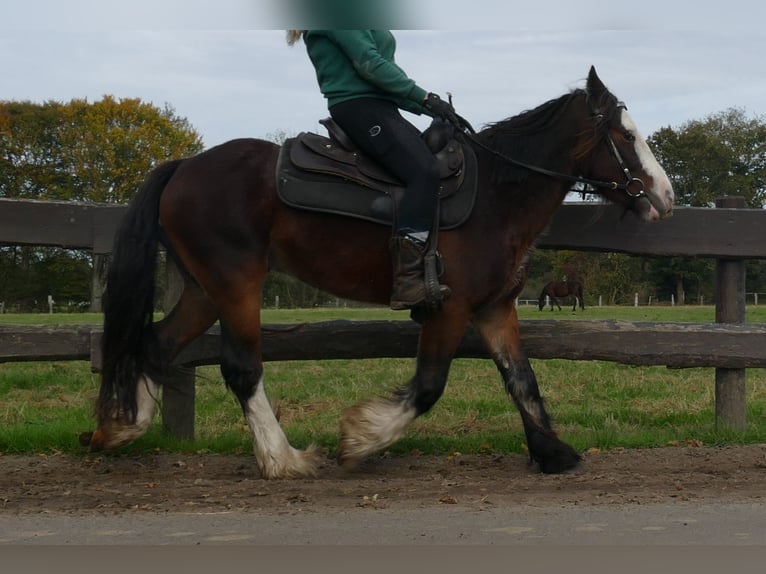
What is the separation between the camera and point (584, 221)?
641cm

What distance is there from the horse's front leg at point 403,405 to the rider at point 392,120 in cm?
23

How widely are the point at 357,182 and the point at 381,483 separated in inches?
70.2

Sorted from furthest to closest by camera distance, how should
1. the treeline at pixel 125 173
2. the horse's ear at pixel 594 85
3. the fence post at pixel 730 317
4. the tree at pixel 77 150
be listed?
the tree at pixel 77 150 → the treeline at pixel 125 173 → the fence post at pixel 730 317 → the horse's ear at pixel 594 85

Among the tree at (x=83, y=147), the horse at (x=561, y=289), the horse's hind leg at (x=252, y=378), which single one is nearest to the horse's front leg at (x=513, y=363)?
the horse's hind leg at (x=252, y=378)

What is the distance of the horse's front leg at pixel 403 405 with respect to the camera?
517cm

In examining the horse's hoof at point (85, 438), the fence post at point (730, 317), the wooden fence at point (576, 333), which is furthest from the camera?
the fence post at point (730, 317)

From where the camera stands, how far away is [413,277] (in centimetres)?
512

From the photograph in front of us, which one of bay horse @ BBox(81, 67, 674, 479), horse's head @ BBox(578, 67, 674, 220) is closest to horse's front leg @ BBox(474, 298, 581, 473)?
bay horse @ BBox(81, 67, 674, 479)

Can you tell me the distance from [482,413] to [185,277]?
334cm

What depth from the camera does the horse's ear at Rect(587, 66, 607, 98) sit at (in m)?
5.42

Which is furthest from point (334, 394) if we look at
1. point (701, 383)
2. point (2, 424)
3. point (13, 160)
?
point (13, 160)

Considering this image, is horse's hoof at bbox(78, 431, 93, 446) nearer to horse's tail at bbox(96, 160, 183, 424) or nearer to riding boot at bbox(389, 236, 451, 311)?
horse's tail at bbox(96, 160, 183, 424)

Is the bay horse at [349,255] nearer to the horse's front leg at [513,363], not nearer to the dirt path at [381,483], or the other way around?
the horse's front leg at [513,363]

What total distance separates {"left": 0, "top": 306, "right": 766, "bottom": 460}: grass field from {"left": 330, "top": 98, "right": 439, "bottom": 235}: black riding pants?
125 cm
